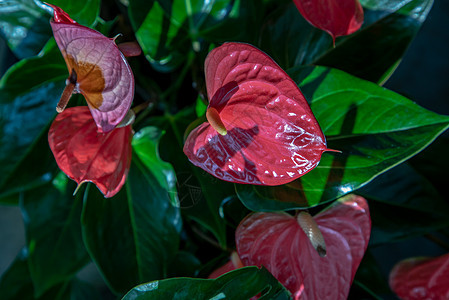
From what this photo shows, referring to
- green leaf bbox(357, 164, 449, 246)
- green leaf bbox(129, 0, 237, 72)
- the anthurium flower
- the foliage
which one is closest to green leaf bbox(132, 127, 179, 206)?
the foliage

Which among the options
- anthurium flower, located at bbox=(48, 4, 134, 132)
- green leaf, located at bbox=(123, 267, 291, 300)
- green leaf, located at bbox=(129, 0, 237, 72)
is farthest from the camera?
green leaf, located at bbox=(129, 0, 237, 72)

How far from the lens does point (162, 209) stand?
667 mm

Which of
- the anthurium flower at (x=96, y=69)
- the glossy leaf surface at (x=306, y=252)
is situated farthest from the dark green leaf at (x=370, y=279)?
the anthurium flower at (x=96, y=69)

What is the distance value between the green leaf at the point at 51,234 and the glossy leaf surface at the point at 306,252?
35 centimetres

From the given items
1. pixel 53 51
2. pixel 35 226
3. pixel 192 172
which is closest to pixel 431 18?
pixel 192 172

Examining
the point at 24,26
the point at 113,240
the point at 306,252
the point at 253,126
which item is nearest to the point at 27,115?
the point at 24,26

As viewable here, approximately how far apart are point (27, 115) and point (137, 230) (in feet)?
0.83

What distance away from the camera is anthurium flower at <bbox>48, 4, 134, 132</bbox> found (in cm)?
39

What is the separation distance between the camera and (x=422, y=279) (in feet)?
2.26

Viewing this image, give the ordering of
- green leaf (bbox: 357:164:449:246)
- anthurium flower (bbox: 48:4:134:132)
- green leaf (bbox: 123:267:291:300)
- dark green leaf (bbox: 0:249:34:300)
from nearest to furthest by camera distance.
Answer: anthurium flower (bbox: 48:4:134:132)
green leaf (bbox: 123:267:291:300)
green leaf (bbox: 357:164:449:246)
dark green leaf (bbox: 0:249:34:300)

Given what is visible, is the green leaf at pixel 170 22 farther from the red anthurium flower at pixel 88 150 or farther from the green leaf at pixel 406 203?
the green leaf at pixel 406 203

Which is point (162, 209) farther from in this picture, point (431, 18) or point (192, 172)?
point (431, 18)

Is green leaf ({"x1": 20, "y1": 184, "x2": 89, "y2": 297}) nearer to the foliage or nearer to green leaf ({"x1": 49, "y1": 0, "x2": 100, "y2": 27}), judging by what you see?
the foliage

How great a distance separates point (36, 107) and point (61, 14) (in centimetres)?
26
